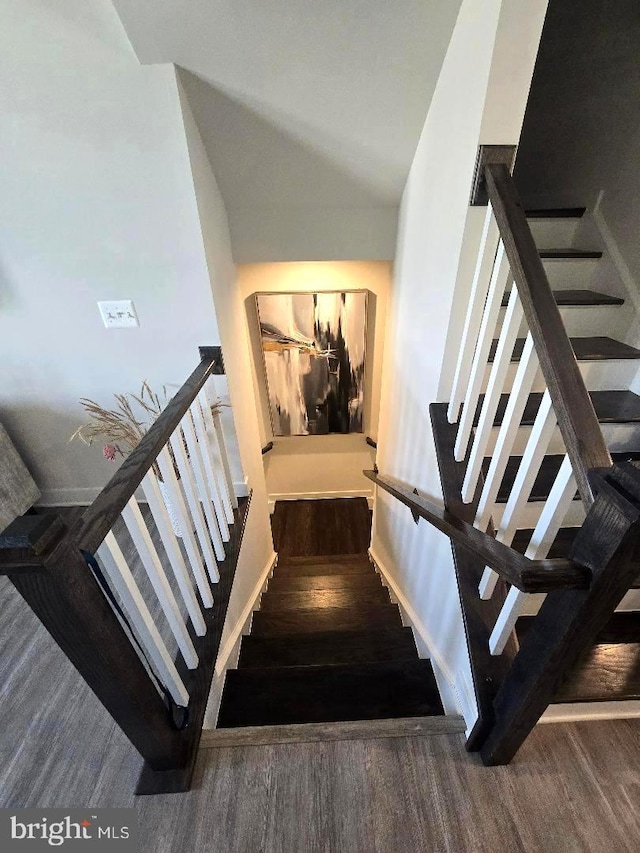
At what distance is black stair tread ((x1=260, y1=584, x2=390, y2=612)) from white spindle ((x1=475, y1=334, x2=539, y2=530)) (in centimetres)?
154

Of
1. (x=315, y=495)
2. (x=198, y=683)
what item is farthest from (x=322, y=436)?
(x=198, y=683)

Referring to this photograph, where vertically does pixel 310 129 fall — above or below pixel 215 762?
above

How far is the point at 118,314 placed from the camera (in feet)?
5.79

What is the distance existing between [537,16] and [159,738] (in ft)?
6.89

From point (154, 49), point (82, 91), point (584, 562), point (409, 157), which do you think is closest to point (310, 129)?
point (409, 157)

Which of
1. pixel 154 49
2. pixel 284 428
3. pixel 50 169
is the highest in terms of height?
pixel 154 49

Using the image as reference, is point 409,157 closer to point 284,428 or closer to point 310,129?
point 310,129

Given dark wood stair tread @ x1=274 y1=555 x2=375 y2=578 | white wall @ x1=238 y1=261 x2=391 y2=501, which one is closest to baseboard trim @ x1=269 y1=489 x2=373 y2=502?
white wall @ x1=238 y1=261 x2=391 y2=501

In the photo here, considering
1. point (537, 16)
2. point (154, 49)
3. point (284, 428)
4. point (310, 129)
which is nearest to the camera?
point (537, 16)

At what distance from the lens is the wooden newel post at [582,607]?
0.64 m

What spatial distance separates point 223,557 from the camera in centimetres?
172

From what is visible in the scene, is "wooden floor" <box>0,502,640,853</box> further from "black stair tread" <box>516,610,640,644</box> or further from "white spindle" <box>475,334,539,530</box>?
"white spindle" <box>475,334,539,530</box>

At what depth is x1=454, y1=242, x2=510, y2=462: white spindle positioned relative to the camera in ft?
3.52

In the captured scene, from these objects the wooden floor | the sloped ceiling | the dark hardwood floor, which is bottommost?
the dark hardwood floor
